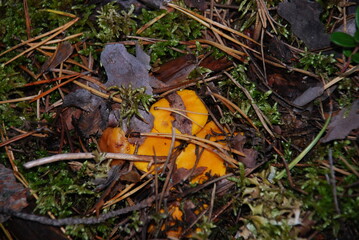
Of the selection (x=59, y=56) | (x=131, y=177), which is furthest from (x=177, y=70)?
(x=59, y=56)

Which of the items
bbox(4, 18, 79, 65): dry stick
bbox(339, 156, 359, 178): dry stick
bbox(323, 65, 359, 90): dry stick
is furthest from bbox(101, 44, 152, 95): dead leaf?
bbox(339, 156, 359, 178): dry stick

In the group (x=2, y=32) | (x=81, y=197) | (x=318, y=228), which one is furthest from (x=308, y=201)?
(x=2, y=32)

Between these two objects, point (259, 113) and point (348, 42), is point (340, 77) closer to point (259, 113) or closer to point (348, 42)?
point (348, 42)

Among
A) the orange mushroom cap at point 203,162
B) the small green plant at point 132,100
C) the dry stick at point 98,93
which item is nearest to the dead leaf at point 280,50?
the orange mushroom cap at point 203,162

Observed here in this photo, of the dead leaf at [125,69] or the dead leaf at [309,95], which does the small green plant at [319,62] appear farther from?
the dead leaf at [125,69]

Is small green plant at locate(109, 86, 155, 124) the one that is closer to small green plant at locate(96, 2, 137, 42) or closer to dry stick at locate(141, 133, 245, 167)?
dry stick at locate(141, 133, 245, 167)

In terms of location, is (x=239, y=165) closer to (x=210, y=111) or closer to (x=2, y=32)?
(x=210, y=111)
